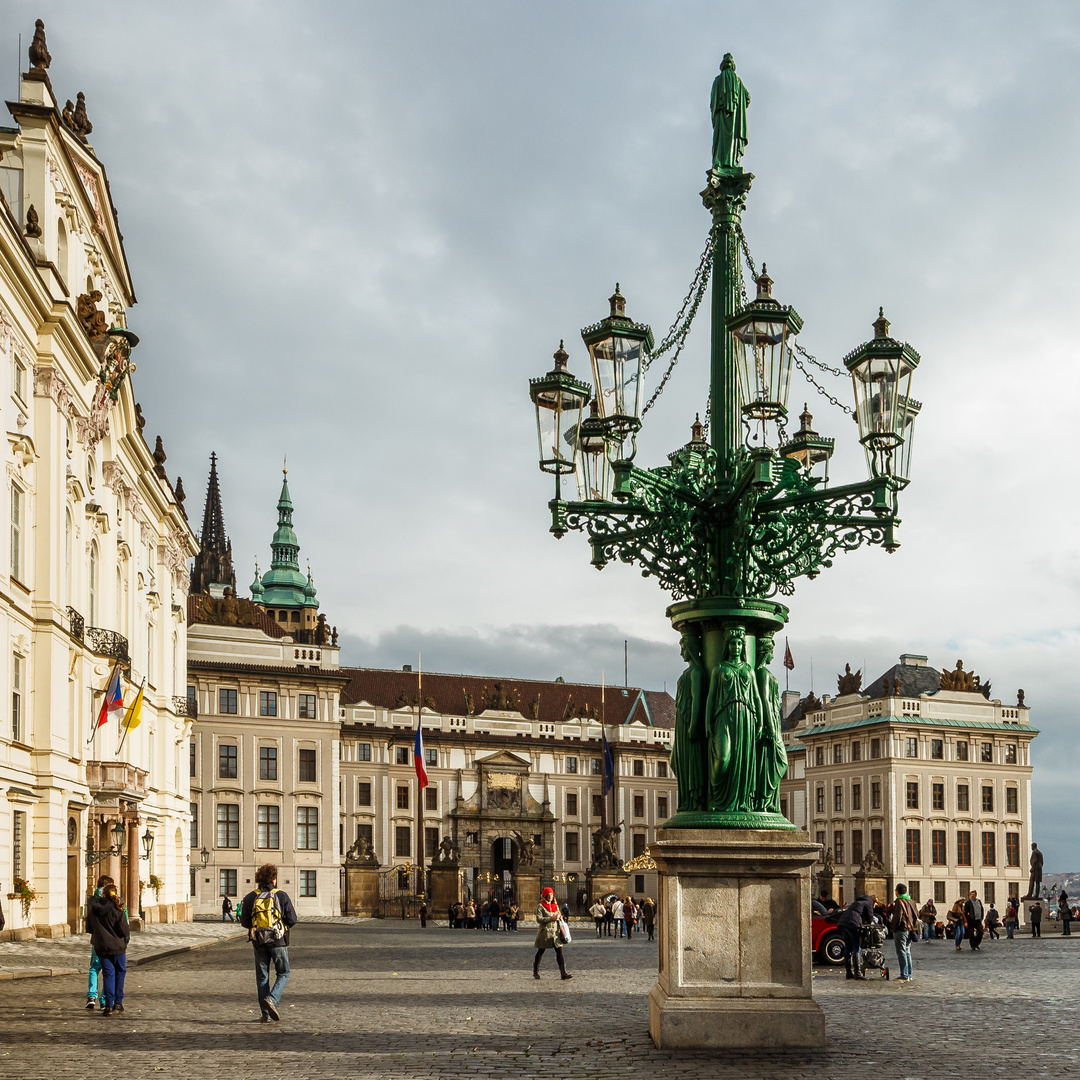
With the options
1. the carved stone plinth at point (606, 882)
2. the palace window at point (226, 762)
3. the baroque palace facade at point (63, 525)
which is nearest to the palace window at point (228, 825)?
the palace window at point (226, 762)

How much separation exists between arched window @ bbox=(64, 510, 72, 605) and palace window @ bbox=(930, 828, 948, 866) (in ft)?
215

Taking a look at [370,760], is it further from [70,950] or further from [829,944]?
[829,944]

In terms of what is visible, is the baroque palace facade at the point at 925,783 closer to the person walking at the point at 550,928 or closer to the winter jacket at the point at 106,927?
the person walking at the point at 550,928

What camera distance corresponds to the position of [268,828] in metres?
77.2

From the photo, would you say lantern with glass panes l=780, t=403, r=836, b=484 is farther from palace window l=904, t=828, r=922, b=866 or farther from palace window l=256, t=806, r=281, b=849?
palace window l=904, t=828, r=922, b=866

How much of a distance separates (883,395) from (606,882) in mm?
59774

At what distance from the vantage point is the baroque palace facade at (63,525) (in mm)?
32344

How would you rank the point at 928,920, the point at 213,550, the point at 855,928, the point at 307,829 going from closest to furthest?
the point at 855,928 < the point at 928,920 < the point at 307,829 < the point at 213,550

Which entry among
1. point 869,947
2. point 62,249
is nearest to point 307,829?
point 62,249

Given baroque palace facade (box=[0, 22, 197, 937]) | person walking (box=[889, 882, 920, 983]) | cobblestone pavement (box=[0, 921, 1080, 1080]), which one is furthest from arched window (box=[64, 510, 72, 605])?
person walking (box=[889, 882, 920, 983])

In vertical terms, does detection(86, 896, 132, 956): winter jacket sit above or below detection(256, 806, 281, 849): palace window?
above

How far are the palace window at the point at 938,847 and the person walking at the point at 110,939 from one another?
259ft

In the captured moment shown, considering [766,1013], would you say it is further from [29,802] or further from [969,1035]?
[29,802]

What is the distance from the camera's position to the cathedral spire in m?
124
